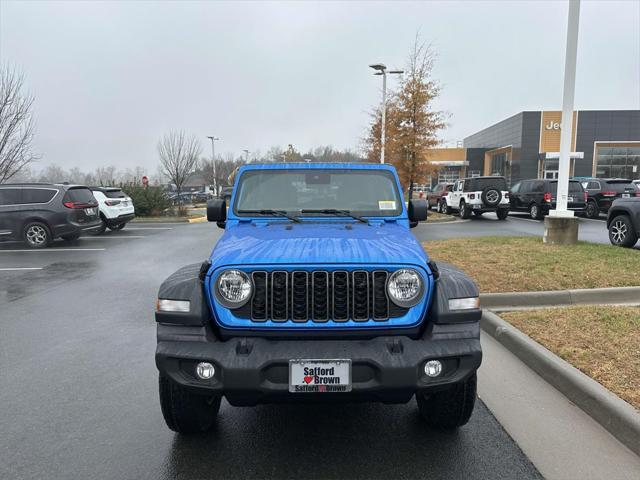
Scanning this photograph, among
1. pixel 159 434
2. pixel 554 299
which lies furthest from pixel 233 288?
pixel 554 299

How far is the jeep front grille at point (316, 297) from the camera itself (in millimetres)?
2801

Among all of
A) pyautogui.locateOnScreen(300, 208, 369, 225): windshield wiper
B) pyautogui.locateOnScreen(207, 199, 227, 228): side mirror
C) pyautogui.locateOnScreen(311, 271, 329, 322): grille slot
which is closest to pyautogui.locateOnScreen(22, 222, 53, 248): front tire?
pyautogui.locateOnScreen(207, 199, 227, 228): side mirror

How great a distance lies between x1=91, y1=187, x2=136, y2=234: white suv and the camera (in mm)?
16828

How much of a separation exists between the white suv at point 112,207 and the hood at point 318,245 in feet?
48.3

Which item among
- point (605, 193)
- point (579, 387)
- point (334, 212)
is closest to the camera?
point (579, 387)

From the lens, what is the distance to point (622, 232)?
1021cm

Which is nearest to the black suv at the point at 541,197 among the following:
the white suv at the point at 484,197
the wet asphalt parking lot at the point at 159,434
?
the white suv at the point at 484,197

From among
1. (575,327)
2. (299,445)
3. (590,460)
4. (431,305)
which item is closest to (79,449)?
(299,445)

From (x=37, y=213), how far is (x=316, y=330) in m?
13.2

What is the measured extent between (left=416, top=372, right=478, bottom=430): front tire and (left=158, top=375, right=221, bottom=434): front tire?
1.44 metres

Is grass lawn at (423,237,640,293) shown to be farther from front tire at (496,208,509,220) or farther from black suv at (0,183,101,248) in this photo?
front tire at (496,208,509,220)

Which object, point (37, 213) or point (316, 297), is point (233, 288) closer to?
point (316, 297)

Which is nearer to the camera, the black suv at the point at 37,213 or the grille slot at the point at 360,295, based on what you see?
the grille slot at the point at 360,295

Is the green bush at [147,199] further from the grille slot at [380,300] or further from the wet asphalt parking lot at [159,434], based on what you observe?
the grille slot at [380,300]
